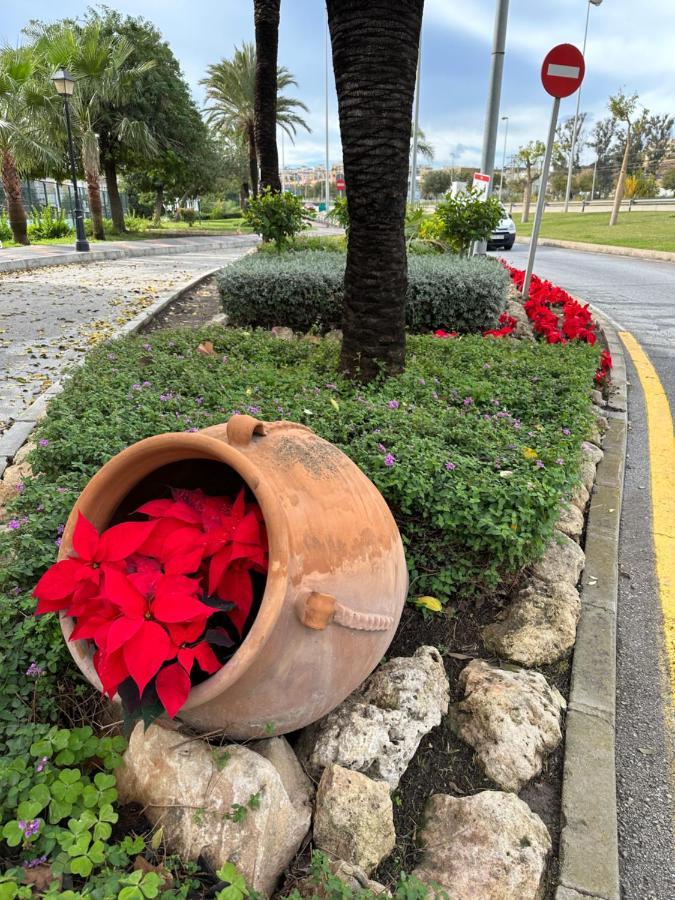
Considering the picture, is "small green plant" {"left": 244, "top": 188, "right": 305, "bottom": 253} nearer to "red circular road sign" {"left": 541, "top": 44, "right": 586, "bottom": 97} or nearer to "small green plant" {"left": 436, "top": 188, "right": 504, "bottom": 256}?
"small green plant" {"left": 436, "top": 188, "right": 504, "bottom": 256}

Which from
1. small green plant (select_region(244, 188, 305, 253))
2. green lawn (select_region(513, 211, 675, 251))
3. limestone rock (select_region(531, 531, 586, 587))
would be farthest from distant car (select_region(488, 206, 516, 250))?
limestone rock (select_region(531, 531, 586, 587))

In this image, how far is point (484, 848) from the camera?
1.55 metres

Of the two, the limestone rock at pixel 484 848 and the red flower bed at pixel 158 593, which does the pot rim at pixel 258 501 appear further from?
the limestone rock at pixel 484 848

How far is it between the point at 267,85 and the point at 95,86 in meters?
18.3

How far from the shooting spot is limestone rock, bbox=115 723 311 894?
1422mm

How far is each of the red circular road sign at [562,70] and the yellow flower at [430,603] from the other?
6.46 metres

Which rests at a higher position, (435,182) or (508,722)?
(435,182)

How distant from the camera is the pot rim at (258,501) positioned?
134 centimetres

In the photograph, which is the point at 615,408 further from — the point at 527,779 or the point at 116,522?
the point at 116,522

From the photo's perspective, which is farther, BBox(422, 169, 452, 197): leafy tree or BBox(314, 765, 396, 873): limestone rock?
BBox(422, 169, 452, 197): leafy tree

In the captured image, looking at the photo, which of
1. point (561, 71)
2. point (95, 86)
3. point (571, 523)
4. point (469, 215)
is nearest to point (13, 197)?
point (95, 86)

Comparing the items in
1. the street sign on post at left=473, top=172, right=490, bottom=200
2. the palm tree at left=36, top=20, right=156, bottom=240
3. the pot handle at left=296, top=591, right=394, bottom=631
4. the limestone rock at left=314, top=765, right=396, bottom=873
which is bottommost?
the limestone rock at left=314, top=765, right=396, bottom=873

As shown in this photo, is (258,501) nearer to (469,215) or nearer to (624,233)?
(469,215)

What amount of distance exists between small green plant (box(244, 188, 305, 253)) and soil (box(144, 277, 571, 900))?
26.7 ft
